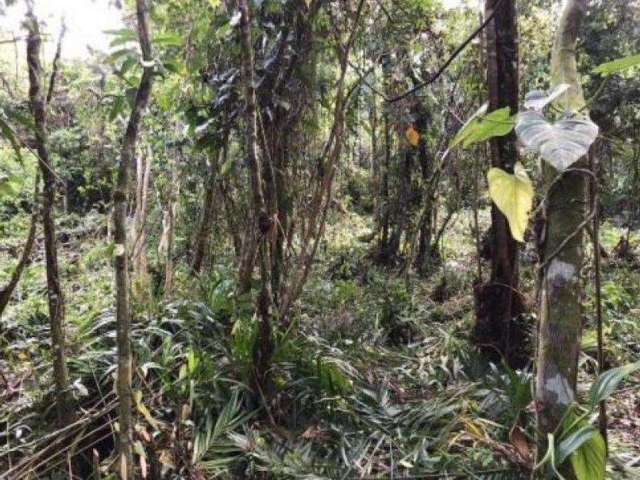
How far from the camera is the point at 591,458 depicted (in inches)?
56.9

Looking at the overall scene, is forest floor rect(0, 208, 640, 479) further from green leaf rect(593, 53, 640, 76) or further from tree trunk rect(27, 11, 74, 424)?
green leaf rect(593, 53, 640, 76)

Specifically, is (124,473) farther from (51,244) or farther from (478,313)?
(478,313)

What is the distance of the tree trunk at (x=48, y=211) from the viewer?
2.11 m

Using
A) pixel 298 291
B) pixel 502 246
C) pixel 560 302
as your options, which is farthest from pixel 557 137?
pixel 298 291

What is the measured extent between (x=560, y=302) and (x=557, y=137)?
0.60 metres

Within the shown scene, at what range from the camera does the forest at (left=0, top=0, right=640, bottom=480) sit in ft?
5.53

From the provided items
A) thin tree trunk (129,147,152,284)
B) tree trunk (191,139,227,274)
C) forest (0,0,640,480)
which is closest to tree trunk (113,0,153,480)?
forest (0,0,640,480)

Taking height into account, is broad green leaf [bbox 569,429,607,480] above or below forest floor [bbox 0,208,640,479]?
above

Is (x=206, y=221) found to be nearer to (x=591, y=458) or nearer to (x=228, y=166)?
(x=228, y=166)

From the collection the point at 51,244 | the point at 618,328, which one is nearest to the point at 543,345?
the point at 51,244

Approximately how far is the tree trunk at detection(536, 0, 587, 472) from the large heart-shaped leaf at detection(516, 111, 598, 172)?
307 millimetres

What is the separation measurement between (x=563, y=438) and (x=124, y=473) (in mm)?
1377

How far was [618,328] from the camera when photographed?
154 inches

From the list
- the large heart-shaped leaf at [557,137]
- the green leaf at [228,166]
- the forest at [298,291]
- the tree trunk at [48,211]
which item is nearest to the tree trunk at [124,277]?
the forest at [298,291]
